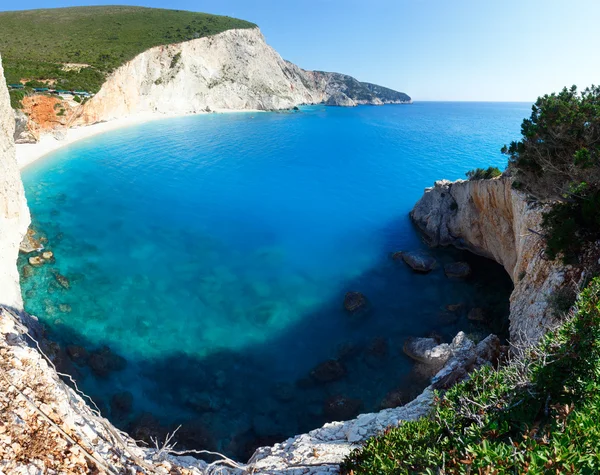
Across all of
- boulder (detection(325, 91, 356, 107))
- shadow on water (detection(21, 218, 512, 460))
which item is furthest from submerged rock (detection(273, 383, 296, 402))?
boulder (detection(325, 91, 356, 107))

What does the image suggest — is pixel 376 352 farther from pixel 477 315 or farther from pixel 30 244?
pixel 30 244

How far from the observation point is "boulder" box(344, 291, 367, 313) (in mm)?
21375

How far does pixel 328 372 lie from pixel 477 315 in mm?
10278

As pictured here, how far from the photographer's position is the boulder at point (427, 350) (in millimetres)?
16781

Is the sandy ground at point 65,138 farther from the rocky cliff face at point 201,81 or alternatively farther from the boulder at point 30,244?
the boulder at point 30,244

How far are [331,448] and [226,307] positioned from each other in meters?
12.6

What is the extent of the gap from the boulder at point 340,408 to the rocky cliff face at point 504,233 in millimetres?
7640

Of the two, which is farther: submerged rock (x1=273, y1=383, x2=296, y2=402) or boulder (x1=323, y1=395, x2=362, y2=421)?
submerged rock (x1=273, y1=383, x2=296, y2=402)

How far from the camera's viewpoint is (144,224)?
102ft

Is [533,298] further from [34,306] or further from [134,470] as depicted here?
[34,306]

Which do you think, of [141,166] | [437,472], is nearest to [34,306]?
[437,472]

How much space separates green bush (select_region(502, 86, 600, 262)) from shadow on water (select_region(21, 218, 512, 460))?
7.15m

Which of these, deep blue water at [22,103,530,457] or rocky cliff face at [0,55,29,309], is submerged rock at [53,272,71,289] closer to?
deep blue water at [22,103,530,457]

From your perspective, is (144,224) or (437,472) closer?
(437,472)
